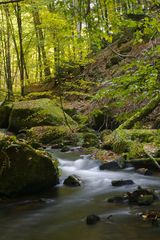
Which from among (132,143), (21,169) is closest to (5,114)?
(132,143)

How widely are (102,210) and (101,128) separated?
6.81 m

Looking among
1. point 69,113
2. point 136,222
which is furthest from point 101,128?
point 136,222

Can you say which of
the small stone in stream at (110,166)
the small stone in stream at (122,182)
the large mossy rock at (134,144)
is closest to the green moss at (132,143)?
the large mossy rock at (134,144)

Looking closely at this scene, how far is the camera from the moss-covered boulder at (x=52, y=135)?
35.8 feet

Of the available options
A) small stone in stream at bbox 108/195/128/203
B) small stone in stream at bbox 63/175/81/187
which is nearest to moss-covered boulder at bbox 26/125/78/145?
small stone in stream at bbox 63/175/81/187

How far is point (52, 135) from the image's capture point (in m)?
11.4

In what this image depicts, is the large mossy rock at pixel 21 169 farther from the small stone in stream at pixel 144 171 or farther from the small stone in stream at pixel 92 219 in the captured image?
the small stone in stream at pixel 144 171

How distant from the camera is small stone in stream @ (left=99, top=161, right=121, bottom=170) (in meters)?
7.86

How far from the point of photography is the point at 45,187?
6781 millimetres

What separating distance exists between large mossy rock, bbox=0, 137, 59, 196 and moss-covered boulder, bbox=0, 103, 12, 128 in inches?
301

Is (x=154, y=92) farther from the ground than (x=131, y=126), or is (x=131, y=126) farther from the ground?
(x=154, y=92)

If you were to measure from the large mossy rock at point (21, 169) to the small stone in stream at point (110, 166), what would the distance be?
5.26 ft

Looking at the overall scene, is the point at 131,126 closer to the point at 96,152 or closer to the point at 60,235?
the point at 96,152

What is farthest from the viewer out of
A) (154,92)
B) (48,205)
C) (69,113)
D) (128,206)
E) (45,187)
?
(69,113)
